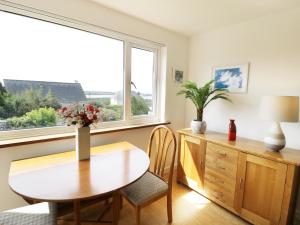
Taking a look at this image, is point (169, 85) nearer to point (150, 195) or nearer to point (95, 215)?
point (150, 195)

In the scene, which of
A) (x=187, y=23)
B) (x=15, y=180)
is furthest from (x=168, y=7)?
(x=15, y=180)

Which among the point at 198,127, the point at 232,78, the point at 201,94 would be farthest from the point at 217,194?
the point at 232,78

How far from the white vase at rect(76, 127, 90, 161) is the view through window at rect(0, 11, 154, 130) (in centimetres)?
59

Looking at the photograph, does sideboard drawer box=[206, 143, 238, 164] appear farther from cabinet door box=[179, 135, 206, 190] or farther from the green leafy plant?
the green leafy plant

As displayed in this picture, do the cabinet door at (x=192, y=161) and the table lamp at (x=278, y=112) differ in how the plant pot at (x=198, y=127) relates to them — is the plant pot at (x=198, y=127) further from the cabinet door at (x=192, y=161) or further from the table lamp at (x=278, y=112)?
the table lamp at (x=278, y=112)

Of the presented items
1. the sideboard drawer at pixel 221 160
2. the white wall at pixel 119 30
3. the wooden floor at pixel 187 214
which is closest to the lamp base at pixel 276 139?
the sideboard drawer at pixel 221 160

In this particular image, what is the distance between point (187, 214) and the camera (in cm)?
191

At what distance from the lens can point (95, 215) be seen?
1849 millimetres

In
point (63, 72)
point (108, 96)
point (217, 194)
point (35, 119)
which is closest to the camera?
point (35, 119)

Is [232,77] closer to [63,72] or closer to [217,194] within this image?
[217,194]

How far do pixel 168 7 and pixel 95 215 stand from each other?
2337 millimetres

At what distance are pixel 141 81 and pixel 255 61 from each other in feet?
4.81

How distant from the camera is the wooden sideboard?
4.98 feet

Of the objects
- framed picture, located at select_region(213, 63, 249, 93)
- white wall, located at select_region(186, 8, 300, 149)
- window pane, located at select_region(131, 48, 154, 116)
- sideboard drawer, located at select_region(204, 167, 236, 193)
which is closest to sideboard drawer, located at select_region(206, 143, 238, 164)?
sideboard drawer, located at select_region(204, 167, 236, 193)
